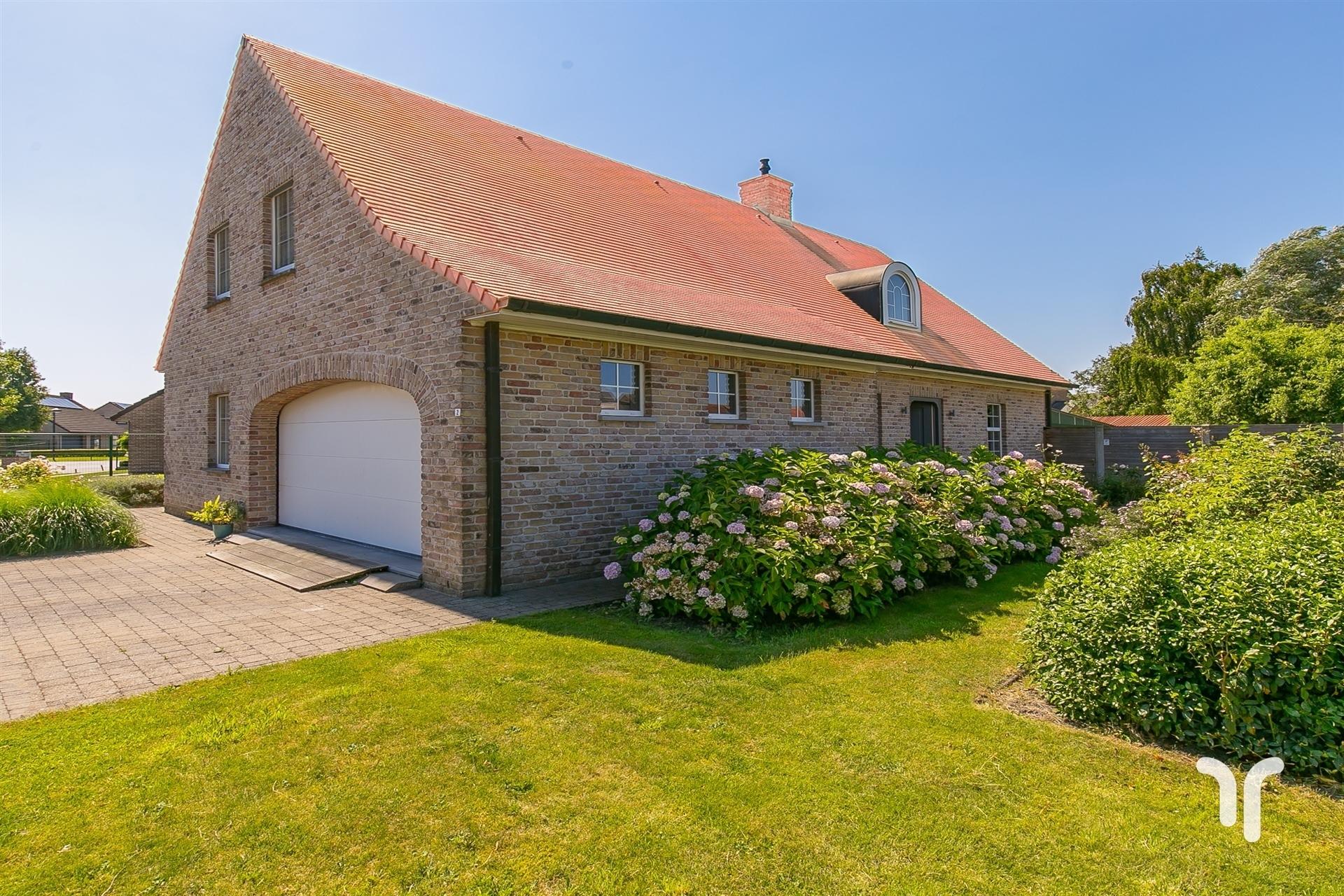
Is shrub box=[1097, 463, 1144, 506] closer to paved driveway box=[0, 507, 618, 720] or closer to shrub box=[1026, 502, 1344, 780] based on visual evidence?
shrub box=[1026, 502, 1344, 780]

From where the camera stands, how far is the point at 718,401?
10.3 meters

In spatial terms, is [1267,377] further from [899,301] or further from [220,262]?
[220,262]

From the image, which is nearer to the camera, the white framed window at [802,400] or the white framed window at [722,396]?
the white framed window at [722,396]

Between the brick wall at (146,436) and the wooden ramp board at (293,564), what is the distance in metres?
15.3

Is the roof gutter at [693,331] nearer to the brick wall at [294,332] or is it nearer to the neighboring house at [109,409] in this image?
the brick wall at [294,332]

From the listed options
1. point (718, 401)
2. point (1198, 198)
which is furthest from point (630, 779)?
point (1198, 198)

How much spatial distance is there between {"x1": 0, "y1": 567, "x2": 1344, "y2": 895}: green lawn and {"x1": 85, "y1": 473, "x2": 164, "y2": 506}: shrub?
16040 mm

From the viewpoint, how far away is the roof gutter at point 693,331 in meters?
7.09

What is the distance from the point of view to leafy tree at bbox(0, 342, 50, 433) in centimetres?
5233

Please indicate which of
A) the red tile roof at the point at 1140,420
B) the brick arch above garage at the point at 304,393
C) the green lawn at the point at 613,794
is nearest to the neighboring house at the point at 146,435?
the brick arch above garage at the point at 304,393

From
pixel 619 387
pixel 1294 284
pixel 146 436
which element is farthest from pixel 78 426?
pixel 1294 284

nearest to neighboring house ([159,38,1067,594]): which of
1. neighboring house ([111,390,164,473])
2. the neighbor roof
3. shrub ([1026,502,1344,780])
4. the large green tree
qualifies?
shrub ([1026,502,1344,780])

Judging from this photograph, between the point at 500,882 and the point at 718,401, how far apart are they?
8037 mm

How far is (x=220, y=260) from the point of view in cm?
1371
